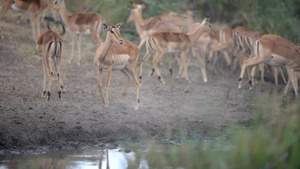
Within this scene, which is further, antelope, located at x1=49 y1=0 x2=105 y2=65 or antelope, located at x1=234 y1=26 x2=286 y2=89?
antelope, located at x1=49 y1=0 x2=105 y2=65

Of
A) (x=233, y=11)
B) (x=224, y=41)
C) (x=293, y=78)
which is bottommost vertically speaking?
(x=293, y=78)

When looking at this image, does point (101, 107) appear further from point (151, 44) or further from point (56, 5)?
point (56, 5)

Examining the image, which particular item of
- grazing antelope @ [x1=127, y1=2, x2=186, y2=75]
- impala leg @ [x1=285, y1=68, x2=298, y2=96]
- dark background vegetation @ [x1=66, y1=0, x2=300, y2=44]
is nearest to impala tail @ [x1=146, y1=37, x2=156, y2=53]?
grazing antelope @ [x1=127, y1=2, x2=186, y2=75]

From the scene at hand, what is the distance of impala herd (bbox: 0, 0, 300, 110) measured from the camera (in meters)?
8.12

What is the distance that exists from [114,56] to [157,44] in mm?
2501

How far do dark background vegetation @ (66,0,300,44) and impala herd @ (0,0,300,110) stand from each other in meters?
0.57

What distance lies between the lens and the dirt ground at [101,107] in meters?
6.86

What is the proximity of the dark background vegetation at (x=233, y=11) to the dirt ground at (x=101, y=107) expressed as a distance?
1.75 meters

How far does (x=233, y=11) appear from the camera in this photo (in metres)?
16.6

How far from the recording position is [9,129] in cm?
665

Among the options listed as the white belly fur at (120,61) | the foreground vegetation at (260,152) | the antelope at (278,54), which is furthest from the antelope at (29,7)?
the foreground vegetation at (260,152)

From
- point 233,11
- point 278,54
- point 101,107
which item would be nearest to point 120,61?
point 101,107

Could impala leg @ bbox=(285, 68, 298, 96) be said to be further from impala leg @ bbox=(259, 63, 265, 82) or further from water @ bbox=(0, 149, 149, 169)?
water @ bbox=(0, 149, 149, 169)

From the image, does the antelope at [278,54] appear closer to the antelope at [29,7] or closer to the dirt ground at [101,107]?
the dirt ground at [101,107]
